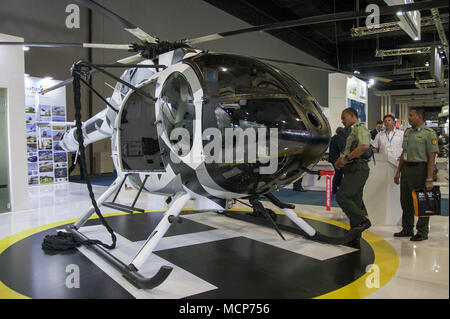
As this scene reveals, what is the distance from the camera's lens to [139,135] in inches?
148

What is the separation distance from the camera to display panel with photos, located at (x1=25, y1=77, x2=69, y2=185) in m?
9.73

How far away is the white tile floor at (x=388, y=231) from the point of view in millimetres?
1746

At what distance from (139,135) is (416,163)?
3.05m

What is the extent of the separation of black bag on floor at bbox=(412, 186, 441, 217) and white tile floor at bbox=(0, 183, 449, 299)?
152mm

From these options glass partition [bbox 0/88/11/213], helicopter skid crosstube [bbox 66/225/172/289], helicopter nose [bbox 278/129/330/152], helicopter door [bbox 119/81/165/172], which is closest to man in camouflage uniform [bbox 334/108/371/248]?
helicopter nose [bbox 278/129/330/152]

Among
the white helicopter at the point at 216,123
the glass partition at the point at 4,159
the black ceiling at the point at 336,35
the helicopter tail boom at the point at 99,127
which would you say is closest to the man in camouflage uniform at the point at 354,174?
the white helicopter at the point at 216,123

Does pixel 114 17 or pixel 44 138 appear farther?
pixel 44 138

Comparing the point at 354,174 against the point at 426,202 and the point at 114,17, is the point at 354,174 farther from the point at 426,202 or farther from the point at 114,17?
the point at 114,17

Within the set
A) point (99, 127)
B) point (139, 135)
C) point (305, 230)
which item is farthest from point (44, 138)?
point (305, 230)

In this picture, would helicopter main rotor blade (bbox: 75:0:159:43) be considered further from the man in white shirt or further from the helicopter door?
the man in white shirt
